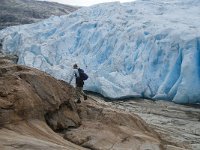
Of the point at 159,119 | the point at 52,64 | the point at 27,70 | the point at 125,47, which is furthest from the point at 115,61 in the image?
the point at 27,70

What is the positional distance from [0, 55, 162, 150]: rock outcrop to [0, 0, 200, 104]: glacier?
Result: 24.7 ft

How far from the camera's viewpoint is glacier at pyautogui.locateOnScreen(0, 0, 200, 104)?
16656 millimetres

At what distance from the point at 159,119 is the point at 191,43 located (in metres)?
4.84

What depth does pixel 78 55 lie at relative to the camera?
21.3 metres

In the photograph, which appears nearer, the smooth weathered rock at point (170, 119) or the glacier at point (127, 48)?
the smooth weathered rock at point (170, 119)

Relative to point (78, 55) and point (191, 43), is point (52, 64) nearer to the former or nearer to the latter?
point (78, 55)

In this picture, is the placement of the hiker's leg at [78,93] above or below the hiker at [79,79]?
below

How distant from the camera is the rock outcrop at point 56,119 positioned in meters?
6.81

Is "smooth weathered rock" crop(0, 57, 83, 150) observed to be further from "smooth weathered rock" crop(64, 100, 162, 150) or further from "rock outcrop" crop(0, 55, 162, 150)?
"smooth weathered rock" crop(64, 100, 162, 150)

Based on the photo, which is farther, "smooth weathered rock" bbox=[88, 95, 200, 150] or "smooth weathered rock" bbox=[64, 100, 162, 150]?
"smooth weathered rock" bbox=[88, 95, 200, 150]

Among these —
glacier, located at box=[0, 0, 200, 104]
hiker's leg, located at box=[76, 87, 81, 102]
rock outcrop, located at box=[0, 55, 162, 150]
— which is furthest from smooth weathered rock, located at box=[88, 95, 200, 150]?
hiker's leg, located at box=[76, 87, 81, 102]

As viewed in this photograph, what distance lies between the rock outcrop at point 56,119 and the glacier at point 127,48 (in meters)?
7.53

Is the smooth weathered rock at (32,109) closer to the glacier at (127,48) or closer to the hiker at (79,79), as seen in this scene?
the hiker at (79,79)

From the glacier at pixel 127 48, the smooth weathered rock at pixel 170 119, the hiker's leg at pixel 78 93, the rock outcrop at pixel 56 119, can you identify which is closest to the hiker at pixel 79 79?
the hiker's leg at pixel 78 93
